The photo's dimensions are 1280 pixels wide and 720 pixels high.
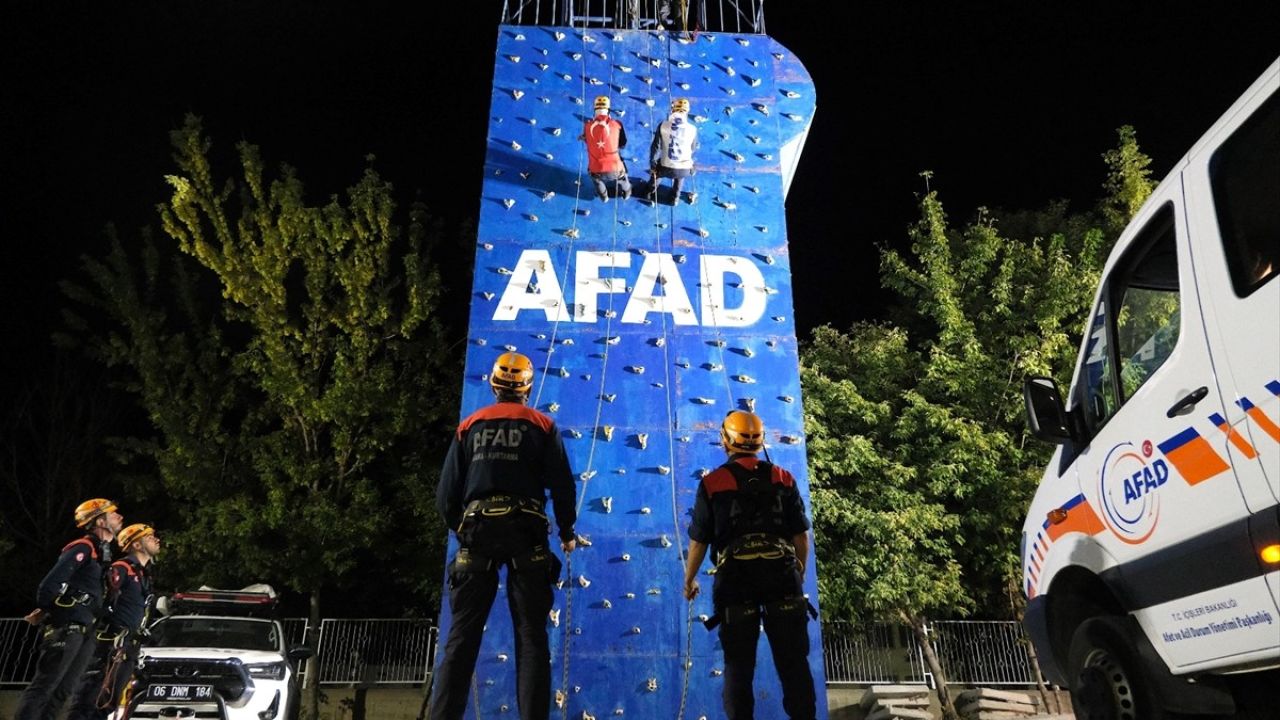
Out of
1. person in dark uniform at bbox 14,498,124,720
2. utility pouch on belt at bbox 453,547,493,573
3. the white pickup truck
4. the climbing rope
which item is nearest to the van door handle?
utility pouch on belt at bbox 453,547,493,573

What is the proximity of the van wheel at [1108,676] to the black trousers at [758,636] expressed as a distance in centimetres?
191

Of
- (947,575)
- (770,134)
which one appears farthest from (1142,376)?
(947,575)

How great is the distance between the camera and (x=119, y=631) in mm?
8281

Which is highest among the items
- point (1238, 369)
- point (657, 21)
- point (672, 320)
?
point (657, 21)

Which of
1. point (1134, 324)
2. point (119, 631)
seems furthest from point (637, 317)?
point (1134, 324)

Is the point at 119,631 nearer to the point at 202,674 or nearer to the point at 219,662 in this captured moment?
the point at 202,674

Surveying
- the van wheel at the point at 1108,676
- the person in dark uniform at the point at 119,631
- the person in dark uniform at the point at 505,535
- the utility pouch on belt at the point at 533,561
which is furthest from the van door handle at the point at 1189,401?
the person in dark uniform at the point at 119,631

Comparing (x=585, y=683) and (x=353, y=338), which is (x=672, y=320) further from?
(x=353, y=338)

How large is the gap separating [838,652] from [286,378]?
11777 millimetres

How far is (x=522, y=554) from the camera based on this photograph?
5391mm

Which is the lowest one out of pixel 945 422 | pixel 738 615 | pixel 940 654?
pixel 738 615

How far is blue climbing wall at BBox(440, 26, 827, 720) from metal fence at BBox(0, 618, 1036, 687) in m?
7.27

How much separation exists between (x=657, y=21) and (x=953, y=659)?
12614mm

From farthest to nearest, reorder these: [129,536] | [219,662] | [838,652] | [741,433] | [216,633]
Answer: [838,652]
[216,633]
[219,662]
[129,536]
[741,433]
